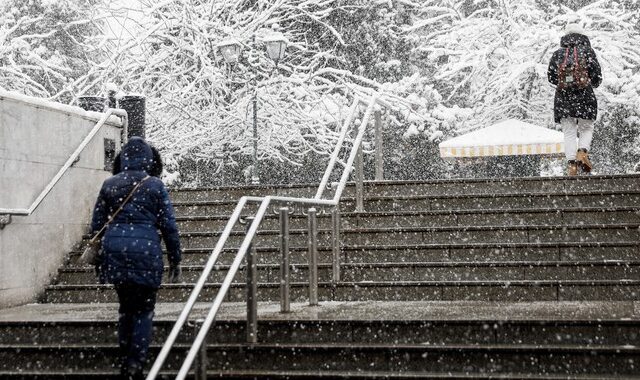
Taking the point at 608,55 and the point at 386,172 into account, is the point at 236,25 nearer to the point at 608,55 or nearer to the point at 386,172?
the point at 386,172

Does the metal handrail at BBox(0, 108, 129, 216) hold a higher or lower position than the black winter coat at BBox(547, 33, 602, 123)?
lower

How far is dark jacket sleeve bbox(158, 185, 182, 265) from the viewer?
5.62m

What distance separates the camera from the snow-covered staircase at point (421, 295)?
5773 millimetres

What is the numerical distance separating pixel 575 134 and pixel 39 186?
21.0 feet

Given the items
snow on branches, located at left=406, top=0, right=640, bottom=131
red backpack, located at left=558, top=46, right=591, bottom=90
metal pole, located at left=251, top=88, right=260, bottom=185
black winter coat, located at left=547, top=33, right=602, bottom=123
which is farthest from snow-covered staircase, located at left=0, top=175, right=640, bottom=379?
snow on branches, located at left=406, top=0, right=640, bottom=131

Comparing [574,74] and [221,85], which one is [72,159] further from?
[221,85]

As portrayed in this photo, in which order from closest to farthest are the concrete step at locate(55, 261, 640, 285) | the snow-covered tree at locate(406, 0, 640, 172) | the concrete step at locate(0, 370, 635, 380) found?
the concrete step at locate(0, 370, 635, 380) < the concrete step at locate(55, 261, 640, 285) < the snow-covered tree at locate(406, 0, 640, 172)

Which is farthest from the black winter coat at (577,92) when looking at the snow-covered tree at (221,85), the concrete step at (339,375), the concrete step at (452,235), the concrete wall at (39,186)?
the snow-covered tree at (221,85)

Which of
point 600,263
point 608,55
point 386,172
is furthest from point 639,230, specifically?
point 386,172

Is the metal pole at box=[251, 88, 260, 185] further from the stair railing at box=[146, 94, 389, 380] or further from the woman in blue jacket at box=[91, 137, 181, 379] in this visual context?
the woman in blue jacket at box=[91, 137, 181, 379]

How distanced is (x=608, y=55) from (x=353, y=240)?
42.2 feet

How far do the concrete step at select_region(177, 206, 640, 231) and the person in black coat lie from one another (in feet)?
6.33

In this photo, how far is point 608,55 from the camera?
1927cm

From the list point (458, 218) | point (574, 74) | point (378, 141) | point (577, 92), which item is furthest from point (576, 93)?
point (458, 218)
